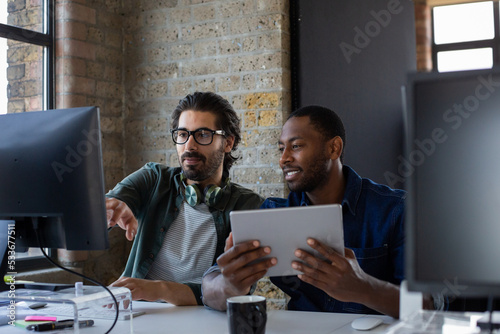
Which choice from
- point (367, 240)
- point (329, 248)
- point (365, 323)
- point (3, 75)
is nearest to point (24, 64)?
point (3, 75)

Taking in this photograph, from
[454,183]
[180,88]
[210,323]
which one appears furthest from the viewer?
[180,88]

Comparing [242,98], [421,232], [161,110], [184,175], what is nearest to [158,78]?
[161,110]

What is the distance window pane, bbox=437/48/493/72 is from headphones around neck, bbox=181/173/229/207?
215cm

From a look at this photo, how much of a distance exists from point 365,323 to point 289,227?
28 centimetres

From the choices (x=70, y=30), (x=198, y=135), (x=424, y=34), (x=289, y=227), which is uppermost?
(x=424, y=34)

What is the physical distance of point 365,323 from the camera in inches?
50.0

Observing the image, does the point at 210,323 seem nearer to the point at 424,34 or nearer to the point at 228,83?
the point at 228,83

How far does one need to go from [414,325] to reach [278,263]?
583 millimetres

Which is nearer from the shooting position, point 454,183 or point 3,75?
point 454,183

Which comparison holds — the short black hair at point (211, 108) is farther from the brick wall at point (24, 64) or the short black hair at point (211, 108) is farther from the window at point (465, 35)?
the window at point (465, 35)

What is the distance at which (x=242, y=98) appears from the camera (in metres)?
2.81

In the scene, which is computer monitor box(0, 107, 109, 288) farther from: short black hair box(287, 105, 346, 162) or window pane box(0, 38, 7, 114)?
window pane box(0, 38, 7, 114)

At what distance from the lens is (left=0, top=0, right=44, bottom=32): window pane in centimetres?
269

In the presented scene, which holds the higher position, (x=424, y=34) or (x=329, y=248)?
(x=424, y=34)
